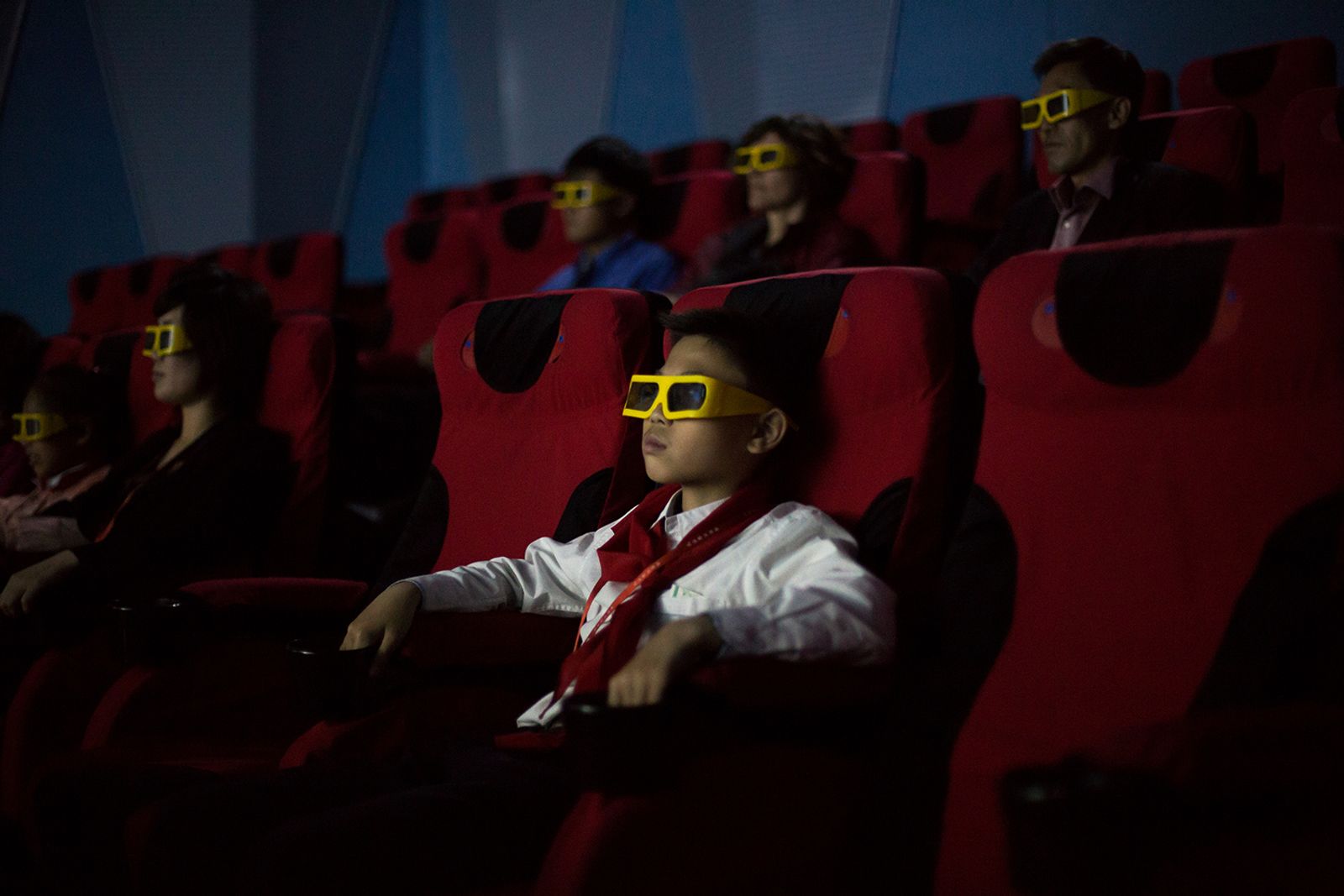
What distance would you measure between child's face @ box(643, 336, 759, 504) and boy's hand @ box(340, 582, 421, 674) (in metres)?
0.37

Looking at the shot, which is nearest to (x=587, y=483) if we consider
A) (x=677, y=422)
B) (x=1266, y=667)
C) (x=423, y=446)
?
(x=677, y=422)

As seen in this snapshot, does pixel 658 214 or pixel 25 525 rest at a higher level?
pixel 658 214

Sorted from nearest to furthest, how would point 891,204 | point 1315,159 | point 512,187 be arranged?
point 1315,159
point 891,204
point 512,187

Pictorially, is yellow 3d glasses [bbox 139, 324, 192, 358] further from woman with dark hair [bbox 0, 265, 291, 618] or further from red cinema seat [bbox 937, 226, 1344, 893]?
red cinema seat [bbox 937, 226, 1344, 893]

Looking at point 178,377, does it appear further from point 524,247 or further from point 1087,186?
point 1087,186

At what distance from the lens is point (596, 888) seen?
1035 millimetres

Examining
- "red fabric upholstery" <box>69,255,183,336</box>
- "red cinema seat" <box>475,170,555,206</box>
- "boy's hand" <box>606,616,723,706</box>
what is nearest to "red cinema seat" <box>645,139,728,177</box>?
"red cinema seat" <box>475,170,555,206</box>

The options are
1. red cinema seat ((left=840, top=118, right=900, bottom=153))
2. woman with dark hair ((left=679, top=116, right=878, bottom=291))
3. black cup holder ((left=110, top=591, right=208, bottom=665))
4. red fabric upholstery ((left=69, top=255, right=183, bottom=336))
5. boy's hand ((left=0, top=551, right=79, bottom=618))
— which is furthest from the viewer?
red fabric upholstery ((left=69, top=255, right=183, bottom=336))

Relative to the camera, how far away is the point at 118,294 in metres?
5.02

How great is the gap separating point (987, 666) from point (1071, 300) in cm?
43

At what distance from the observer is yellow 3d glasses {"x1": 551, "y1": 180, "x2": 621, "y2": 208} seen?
3256mm

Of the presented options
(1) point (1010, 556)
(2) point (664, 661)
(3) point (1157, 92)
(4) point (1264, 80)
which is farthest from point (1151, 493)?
Result: (3) point (1157, 92)

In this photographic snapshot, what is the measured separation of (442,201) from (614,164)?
271 centimetres

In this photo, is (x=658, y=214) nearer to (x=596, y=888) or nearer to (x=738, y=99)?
(x=738, y=99)
